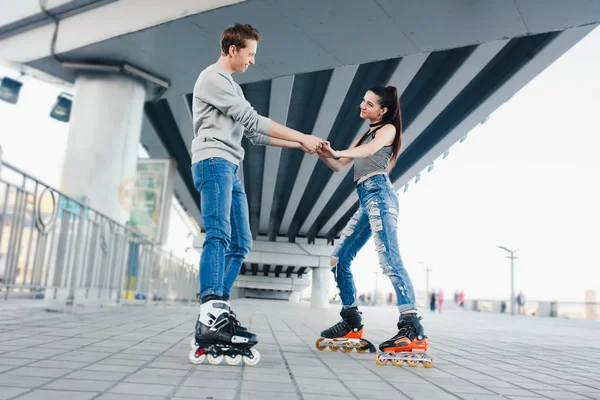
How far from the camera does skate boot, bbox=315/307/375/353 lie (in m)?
4.15

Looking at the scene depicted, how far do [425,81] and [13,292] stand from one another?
29.9 ft

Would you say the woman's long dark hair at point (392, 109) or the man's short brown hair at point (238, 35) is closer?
the man's short brown hair at point (238, 35)

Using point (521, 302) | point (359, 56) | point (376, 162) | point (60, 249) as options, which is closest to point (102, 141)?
point (60, 249)

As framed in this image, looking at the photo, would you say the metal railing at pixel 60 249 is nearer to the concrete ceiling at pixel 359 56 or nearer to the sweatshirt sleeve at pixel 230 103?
the sweatshirt sleeve at pixel 230 103

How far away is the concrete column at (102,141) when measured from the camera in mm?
9305

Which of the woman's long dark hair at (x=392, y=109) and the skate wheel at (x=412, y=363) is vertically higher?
the woman's long dark hair at (x=392, y=109)

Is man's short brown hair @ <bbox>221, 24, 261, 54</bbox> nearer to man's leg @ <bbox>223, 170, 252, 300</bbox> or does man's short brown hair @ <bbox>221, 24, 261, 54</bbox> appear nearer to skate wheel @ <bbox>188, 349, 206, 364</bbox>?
man's leg @ <bbox>223, 170, 252, 300</bbox>

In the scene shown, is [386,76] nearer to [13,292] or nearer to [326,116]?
[326,116]

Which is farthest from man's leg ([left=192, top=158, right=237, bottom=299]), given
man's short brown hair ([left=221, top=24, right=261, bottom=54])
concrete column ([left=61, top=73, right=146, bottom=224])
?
concrete column ([left=61, top=73, right=146, bottom=224])

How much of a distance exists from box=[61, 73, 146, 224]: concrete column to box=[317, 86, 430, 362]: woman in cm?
646

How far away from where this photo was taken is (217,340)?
302 cm

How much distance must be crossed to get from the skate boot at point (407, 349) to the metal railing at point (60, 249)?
3929mm

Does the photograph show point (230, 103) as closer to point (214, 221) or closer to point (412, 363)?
point (214, 221)

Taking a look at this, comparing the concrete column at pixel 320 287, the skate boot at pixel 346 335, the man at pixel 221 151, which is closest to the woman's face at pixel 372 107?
the man at pixel 221 151
